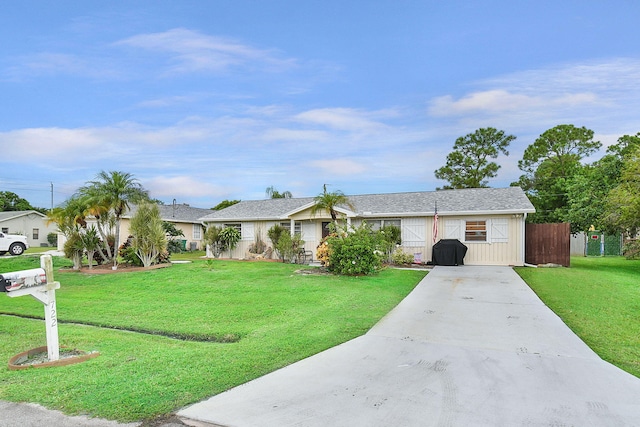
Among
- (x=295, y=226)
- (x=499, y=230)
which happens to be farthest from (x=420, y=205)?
(x=295, y=226)

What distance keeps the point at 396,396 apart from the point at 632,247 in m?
18.5

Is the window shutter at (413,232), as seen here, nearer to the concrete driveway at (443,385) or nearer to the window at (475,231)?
the window at (475,231)

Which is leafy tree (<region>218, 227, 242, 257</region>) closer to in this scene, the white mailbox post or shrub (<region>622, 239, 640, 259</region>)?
the white mailbox post

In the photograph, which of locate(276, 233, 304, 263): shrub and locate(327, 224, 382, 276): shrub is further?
locate(276, 233, 304, 263): shrub

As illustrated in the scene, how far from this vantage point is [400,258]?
1797 centimetres

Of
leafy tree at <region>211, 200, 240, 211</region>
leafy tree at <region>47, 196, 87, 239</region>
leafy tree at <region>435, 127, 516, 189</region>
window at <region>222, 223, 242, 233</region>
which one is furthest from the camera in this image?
leafy tree at <region>435, 127, 516, 189</region>

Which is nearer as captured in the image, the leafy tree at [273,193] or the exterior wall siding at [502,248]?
the exterior wall siding at [502,248]

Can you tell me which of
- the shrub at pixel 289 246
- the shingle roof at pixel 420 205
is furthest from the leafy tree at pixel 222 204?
the shrub at pixel 289 246

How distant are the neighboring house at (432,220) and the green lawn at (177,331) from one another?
20.0 ft

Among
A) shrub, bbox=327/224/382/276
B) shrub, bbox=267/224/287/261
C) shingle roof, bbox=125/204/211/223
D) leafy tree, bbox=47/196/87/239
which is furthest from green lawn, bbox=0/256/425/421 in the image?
shingle roof, bbox=125/204/211/223

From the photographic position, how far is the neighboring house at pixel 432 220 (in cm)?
1762

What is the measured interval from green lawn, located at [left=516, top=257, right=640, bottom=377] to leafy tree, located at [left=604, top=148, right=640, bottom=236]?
7.83 ft

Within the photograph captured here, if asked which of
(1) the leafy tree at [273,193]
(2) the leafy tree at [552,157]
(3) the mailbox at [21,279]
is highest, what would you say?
(2) the leafy tree at [552,157]

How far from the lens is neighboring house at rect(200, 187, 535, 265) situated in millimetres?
17625
